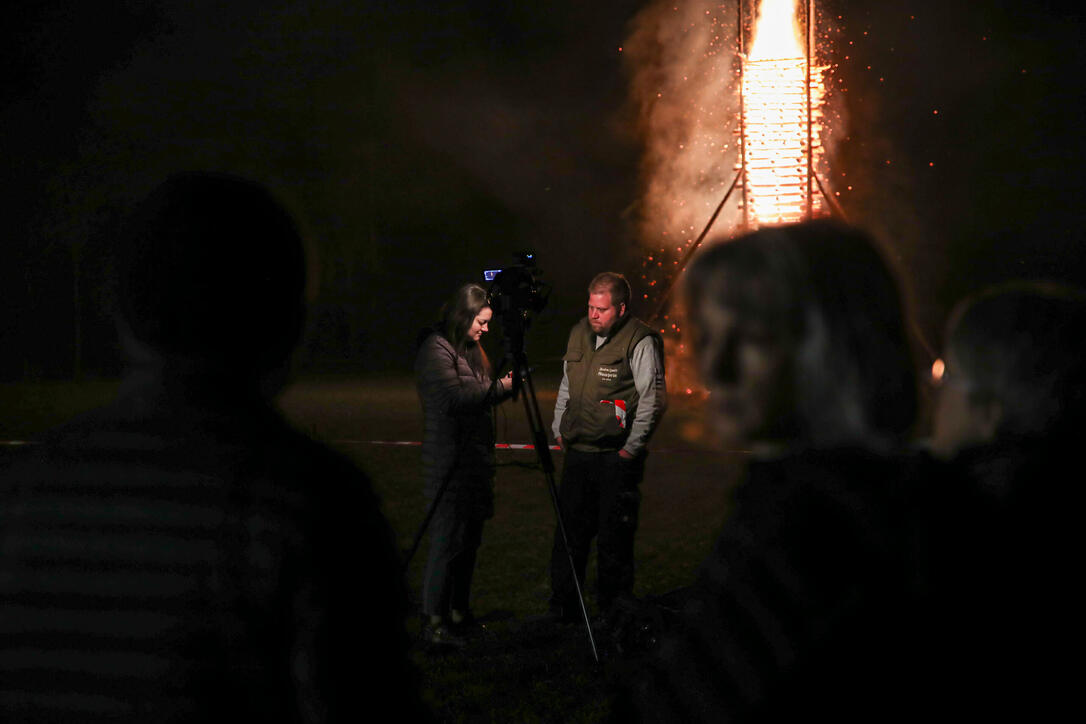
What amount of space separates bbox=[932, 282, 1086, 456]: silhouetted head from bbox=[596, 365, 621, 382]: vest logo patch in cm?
345

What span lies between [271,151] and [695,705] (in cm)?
3801

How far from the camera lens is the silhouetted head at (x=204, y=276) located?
3.77ft

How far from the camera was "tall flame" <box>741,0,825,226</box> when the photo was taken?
1600 centimetres

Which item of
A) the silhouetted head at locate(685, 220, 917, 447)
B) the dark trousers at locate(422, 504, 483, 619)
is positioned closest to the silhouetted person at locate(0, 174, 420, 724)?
the silhouetted head at locate(685, 220, 917, 447)

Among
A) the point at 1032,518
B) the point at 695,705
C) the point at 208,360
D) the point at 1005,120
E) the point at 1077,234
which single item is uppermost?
the point at 1005,120

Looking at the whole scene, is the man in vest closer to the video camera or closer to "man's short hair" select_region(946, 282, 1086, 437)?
the video camera

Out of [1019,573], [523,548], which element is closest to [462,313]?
[523,548]

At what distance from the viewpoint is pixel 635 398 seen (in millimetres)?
4906

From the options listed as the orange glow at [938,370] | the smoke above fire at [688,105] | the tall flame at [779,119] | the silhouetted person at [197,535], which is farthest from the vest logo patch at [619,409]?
the smoke above fire at [688,105]

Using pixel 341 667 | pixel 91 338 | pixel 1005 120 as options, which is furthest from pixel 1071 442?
pixel 91 338

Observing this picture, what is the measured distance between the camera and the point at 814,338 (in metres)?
1.17

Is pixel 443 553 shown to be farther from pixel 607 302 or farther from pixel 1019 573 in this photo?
pixel 1019 573

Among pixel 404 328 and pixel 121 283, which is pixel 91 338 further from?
pixel 121 283

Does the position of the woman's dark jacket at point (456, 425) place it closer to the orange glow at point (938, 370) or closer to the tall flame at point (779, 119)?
the orange glow at point (938, 370)
